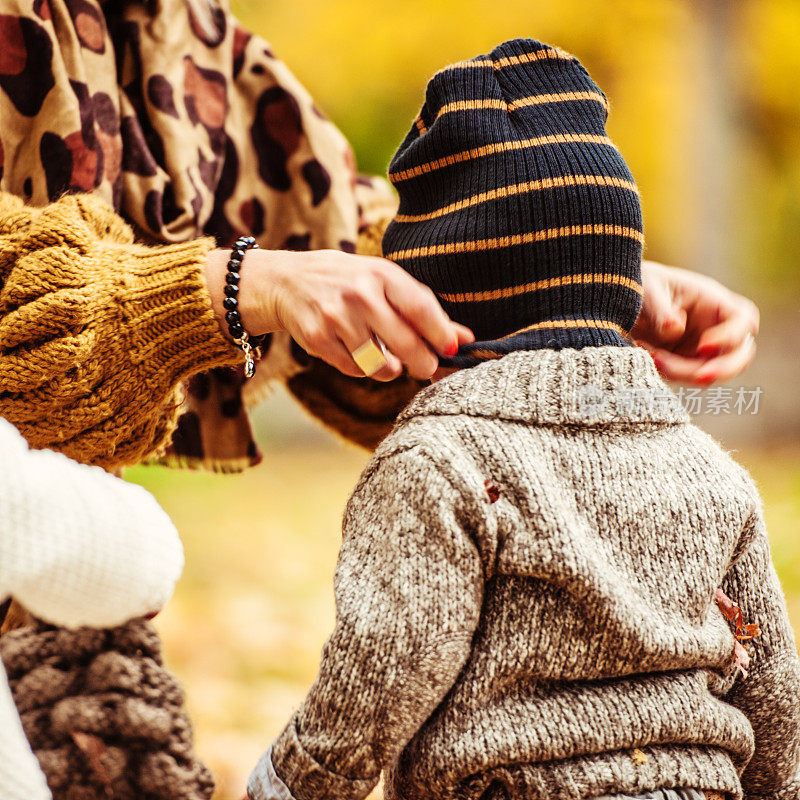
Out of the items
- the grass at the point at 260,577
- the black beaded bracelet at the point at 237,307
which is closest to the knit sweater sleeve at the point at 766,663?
the black beaded bracelet at the point at 237,307

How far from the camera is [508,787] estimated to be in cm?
72

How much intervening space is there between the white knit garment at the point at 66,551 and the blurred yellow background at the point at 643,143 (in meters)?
2.21

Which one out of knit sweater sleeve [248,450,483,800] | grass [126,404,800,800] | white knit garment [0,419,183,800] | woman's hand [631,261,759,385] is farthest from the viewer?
grass [126,404,800,800]

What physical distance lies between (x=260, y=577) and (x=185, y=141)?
1.95m

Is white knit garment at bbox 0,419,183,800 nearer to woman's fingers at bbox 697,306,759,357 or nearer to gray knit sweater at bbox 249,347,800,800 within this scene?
gray knit sweater at bbox 249,347,800,800

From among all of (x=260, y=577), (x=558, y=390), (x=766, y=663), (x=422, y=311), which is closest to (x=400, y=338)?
(x=422, y=311)

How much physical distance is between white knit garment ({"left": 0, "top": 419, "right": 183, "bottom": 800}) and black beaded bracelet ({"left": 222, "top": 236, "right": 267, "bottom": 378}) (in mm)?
263

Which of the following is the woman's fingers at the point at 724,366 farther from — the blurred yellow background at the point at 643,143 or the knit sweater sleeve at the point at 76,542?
the blurred yellow background at the point at 643,143

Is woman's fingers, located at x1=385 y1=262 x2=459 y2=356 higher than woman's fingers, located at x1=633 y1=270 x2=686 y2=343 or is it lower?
higher

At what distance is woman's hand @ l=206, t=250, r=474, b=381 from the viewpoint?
2.46 feet

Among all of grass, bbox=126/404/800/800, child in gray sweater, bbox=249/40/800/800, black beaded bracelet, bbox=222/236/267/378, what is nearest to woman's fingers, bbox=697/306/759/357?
child in gray sweater, bbox=249/40/800/800

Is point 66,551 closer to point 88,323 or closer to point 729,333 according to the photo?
point 88,323

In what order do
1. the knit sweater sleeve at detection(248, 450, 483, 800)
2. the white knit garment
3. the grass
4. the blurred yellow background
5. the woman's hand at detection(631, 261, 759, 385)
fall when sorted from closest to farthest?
1. the white knit garment
2. the knit sweater sleeve at detection(248, 450, 483, 800)
3. the woman's hand at detection(631, 261, 759, 385)
4. the grass
5. the blurred yellow background

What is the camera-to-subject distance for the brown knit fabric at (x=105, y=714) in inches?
29.9
